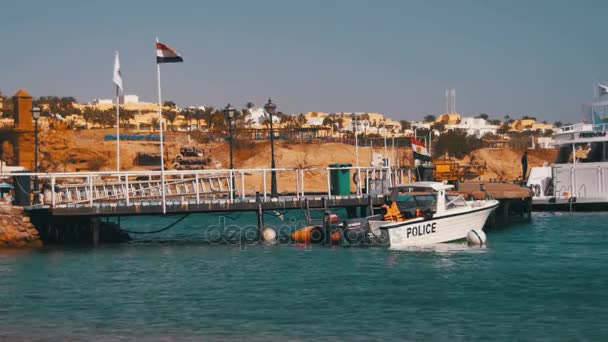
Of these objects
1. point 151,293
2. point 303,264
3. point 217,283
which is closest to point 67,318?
point 151,293

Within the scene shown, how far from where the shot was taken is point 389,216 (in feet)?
114

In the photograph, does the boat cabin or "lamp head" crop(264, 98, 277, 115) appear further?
"lamp head" crop(264, 98, 277, 115)

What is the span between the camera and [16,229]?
121 feet

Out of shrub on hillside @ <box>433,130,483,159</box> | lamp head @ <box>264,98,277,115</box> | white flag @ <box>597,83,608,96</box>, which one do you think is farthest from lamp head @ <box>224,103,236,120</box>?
shrub on hillside @ <box>433,130,483,159</box>

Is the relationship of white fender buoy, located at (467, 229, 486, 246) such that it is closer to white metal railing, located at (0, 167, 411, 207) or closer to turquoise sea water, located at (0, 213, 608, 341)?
turquoise sea water, located at (0, 213, 608, 341)

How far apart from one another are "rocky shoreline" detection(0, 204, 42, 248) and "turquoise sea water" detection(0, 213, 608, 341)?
122 cm

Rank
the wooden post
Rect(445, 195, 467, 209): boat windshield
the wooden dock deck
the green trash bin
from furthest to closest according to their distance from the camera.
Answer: the wooden post
the wooden dock deck
the green trash bin
Rect(445, 195, 467, 209): boat windshield

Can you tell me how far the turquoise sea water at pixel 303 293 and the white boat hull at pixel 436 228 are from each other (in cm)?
55

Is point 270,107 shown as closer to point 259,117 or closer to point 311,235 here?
point 311,235

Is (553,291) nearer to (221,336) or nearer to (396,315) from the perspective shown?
(396,315)

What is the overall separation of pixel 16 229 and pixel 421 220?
1609cm

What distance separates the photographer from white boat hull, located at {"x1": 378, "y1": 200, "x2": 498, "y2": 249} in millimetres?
34062

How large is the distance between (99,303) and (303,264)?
901cm

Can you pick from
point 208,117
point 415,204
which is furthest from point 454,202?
point 208,117
